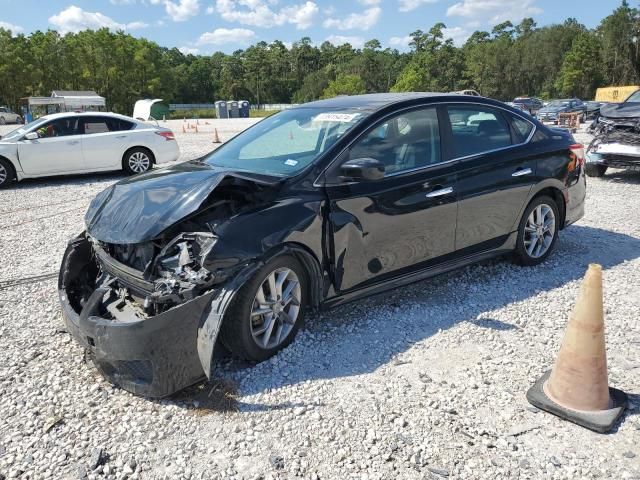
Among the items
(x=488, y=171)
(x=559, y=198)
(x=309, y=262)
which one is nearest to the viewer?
(x=309, y=262)

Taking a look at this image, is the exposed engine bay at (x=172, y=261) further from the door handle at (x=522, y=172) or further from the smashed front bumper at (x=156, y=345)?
the door handle at (x=522, y=172)

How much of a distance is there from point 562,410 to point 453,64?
109 metres

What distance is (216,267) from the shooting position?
3.04 metres

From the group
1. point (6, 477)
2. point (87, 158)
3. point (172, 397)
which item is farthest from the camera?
point (87, 158)

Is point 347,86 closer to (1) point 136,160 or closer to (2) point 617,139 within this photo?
(1) point 136,160

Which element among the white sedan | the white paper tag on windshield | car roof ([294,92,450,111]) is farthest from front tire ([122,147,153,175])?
the white paper tag on windshield

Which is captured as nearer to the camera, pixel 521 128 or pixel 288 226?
pixel 288 226

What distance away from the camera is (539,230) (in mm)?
5254

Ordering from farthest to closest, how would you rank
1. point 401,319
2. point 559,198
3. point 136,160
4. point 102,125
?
point 136,160, point 102,125, point 559,198, point 401,319

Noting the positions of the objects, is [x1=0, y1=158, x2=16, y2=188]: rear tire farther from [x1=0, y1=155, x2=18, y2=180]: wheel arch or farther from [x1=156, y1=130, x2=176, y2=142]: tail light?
[x1=156, y1=130, x2=176, y2=142]: tail light

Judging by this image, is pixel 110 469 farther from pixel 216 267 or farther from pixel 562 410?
pixel 562 410

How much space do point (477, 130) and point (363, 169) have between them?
169cm

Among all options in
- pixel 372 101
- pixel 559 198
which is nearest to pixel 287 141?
pixel 372 101

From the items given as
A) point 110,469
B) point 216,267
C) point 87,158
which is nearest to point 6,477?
point 110,469
